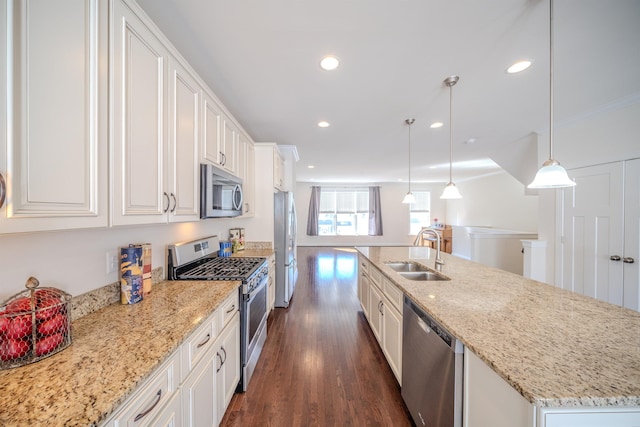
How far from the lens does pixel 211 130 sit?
183cm

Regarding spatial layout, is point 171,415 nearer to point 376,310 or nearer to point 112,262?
point 112,262

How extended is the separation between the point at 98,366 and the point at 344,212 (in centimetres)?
808

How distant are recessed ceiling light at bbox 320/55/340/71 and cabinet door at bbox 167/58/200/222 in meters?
0.93

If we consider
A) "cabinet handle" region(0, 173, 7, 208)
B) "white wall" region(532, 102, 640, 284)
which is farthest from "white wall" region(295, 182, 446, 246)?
"cabinet handle" region(0, 173, 7, 208)

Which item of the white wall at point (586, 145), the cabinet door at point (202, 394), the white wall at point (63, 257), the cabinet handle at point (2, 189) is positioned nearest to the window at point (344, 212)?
the white wall at point (586, 145)

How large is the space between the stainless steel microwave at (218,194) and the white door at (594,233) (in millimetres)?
4096

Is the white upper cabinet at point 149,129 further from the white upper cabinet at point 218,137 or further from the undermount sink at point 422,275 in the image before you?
the undermount sink at point 422,275

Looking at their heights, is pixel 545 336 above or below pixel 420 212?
below

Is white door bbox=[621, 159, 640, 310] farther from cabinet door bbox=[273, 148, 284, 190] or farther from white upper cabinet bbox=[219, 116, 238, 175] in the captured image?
white upper cabinet bbox=[219, 116, 238, 175]

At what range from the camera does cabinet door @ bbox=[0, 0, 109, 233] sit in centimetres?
63

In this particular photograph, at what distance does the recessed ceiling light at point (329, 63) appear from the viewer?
1.65 meters

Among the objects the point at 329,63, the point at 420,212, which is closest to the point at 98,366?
the point at 329,63

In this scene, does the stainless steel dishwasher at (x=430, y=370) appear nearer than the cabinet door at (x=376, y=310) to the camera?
Yes

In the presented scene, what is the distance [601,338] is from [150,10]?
8.97 ft
